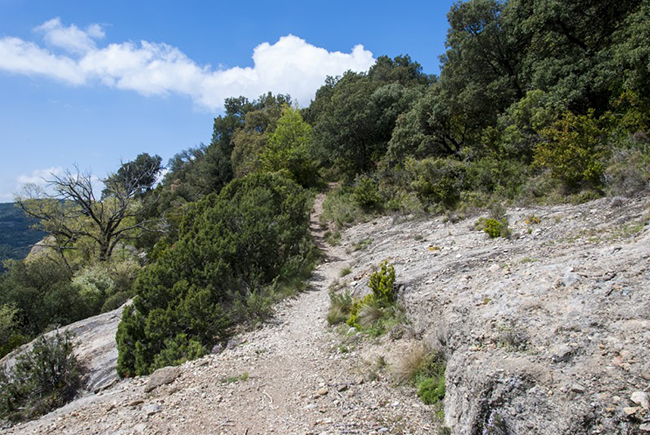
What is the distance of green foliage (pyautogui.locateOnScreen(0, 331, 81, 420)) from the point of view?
7.97 m

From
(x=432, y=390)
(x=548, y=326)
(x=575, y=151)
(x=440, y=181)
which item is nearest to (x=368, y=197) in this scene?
(x=440, y=181)

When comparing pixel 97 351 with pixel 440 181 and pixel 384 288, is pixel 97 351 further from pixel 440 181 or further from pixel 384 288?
pixel 440 181

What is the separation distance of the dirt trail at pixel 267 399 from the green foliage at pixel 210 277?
0.83 m

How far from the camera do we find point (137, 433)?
5.07m

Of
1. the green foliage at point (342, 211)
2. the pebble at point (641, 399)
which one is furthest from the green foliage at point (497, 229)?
the green foliage at point (342, 211)

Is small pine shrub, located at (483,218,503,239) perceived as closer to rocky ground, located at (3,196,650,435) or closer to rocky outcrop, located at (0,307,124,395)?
rocky ground, located at (3,196,650,435)

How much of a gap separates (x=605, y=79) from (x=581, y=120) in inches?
67.0

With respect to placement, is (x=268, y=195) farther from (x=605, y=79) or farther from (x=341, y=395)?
(x=605, y=79)

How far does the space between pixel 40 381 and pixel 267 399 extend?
6.76 metres

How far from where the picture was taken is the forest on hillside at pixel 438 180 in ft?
29.9

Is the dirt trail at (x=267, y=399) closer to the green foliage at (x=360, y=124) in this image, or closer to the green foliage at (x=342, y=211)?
the green foliage at (x=342, y=211)

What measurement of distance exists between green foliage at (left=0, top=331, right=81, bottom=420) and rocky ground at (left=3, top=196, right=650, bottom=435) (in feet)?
2.98

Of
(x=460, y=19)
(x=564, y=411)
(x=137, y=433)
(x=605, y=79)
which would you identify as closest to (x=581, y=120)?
(x=605, y=79)

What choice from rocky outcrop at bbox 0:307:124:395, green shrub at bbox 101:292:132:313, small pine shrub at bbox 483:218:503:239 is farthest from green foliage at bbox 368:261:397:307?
green shrub at bbox 101:292:132:313
